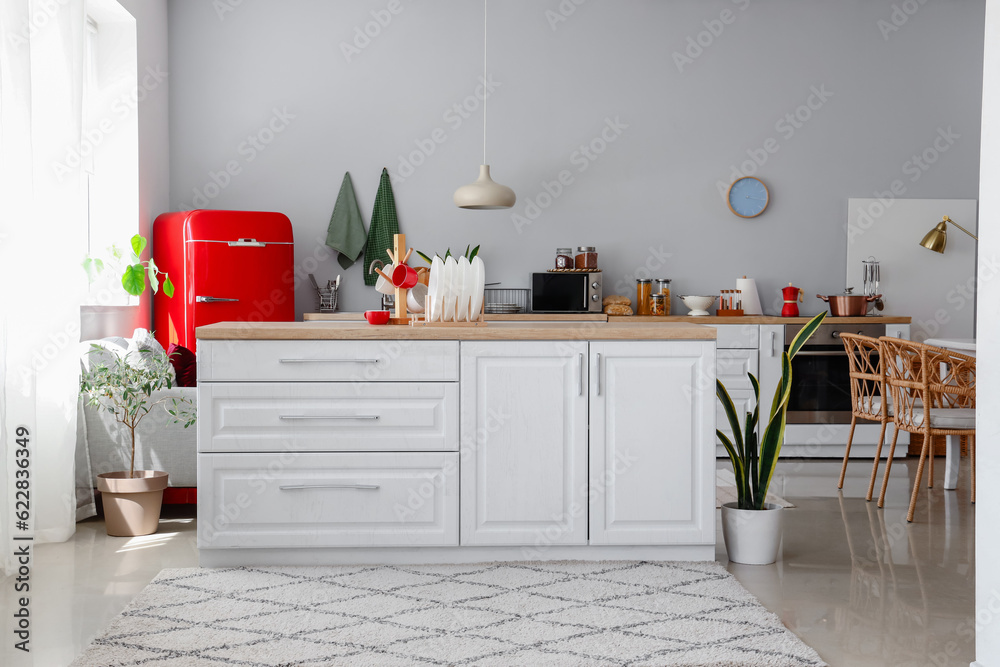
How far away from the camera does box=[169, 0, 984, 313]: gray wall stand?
19.2 feet

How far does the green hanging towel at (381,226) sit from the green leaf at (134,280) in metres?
1.79

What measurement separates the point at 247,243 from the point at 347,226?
861mm

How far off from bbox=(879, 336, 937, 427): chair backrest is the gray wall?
83.7 inches

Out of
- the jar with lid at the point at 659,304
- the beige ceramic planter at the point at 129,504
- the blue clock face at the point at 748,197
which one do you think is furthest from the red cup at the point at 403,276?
the blue clock face at the point at 748,197

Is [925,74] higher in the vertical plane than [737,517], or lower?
higher

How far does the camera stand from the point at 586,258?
581cm

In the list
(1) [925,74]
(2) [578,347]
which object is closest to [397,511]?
(2) [578,347]

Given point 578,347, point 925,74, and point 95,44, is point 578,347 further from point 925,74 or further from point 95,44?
point 925,74

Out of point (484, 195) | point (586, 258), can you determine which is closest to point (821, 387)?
point (586, 258)

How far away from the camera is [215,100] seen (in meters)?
5.82

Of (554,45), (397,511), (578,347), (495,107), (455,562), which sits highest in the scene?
(554,45)

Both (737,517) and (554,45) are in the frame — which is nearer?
(737,517)

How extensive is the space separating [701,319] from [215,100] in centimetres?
361

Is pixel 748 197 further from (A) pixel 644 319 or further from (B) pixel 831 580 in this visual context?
(B) pixel 831 580
